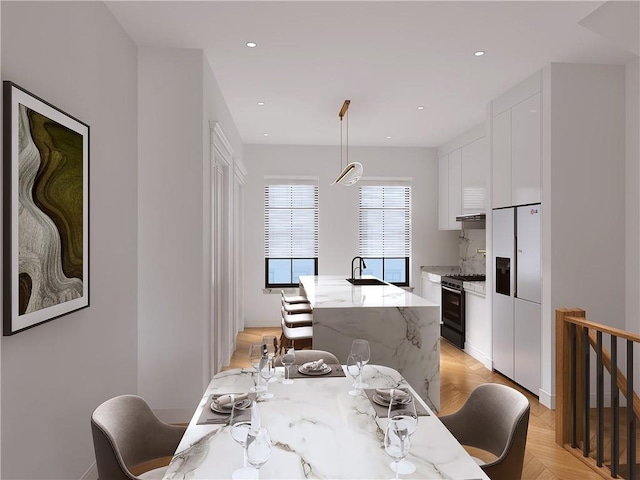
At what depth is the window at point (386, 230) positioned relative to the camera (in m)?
7.27

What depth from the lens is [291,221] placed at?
7160mm

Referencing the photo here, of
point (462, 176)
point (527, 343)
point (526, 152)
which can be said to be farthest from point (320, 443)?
point (462, 176)

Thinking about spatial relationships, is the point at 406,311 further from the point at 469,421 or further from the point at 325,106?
the point at 325,106

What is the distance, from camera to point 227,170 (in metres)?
5.02

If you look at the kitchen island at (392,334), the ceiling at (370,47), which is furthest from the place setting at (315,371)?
the ceiling at (370,47)

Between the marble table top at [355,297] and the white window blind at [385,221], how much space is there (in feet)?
7.16

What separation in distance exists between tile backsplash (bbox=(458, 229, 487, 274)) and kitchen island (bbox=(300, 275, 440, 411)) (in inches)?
128

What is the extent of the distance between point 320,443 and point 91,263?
178 centimetres

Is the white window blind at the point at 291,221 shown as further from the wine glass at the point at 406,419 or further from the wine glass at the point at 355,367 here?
the wine glass at the point at 406,419

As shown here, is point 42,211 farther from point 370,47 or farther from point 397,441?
point 370,47

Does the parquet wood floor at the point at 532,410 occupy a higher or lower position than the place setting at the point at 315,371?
lower

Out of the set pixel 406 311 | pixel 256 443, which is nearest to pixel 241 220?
pixel 406 311

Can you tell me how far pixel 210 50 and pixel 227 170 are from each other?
5.54 feet

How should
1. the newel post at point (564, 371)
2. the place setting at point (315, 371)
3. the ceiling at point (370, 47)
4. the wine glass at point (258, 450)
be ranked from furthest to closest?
the newel post at point (564, 371) < the ceiling at point (370, 47) < the place setting at point (315, 371) < the wine glass at point (258, 450)
